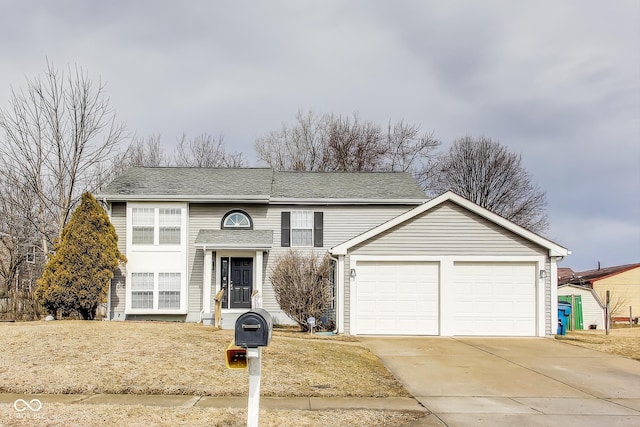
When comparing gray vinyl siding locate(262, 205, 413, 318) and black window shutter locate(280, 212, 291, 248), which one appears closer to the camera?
black window shutter locate(280, 212, 291, 248)

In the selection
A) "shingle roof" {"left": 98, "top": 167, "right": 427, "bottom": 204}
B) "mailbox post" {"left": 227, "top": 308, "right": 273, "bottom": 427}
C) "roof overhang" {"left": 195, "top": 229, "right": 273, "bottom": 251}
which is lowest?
→ "mailbox post" {"left": 227, "top": 308, "right": 273, "bottom": 427}

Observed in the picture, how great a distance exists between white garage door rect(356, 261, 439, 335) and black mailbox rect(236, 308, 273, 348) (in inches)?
423

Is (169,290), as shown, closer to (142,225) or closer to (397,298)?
(142,225)

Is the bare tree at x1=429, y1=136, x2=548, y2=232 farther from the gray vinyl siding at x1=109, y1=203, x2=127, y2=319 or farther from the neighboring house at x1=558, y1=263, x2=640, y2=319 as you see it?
the gray vinyl siding at x1=109, y1=203, x2=127, y2=319

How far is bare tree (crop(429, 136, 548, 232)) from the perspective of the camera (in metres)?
35.6

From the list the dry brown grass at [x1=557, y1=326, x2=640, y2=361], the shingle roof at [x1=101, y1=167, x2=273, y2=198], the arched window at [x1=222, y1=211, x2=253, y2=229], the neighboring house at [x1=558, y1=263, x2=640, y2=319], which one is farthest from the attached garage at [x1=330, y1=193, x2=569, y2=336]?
the neighboring house at [x1=558, y1=263, x2=640, y2=319]

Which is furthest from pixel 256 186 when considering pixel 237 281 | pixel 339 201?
pixel 237 281

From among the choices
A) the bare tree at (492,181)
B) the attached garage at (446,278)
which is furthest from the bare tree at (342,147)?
the attached garage at (446,278)

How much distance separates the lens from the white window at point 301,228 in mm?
19594

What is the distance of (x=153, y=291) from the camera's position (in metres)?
18.9

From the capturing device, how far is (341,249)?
15766mm

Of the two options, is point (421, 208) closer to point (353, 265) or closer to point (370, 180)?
point (353, 265)

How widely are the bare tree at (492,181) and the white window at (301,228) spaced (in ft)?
59.6

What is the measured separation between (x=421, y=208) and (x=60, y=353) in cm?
1012
